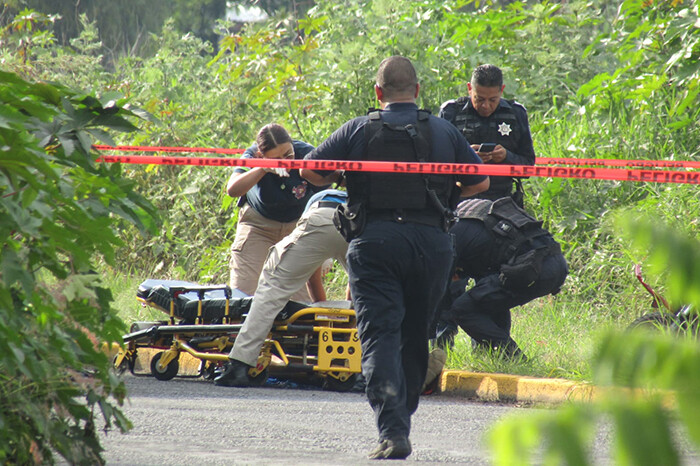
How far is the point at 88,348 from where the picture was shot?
3.04 m

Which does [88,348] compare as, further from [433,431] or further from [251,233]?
[251,233]

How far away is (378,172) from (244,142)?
6.98 metres

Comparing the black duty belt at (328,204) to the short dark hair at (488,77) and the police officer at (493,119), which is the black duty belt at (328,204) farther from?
the short dark hair at (488,77)

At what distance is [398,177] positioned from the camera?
4.48m

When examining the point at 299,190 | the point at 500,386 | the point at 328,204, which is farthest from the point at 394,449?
the point at 299,190

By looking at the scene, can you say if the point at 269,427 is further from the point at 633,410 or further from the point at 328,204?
the point at 633,410

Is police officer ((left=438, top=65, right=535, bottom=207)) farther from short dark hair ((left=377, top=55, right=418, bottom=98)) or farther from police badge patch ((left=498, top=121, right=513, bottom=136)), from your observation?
short dark hair ((left=377, top=55, right=418, bottom=98))

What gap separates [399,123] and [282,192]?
2.73m

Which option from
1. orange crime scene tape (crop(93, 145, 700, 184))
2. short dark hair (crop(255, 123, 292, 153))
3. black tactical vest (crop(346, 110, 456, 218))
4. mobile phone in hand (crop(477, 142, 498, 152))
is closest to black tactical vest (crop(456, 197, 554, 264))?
mobile phone in hand (crop(477, 142, 498, 152))

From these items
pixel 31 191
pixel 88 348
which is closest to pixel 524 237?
pixel 88 348

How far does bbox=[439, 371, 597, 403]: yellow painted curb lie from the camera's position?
6.11 m

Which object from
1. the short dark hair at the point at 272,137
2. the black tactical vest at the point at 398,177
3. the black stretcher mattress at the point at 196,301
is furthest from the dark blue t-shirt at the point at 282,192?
the black tactical vest at the point at 398,177

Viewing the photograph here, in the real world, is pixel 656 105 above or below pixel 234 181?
above

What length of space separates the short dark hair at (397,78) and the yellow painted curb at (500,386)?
2130 millimetres
